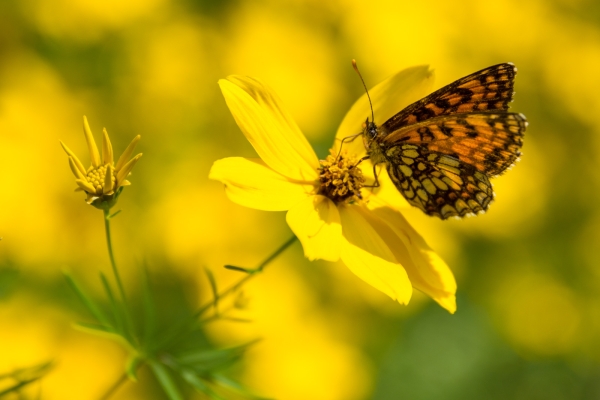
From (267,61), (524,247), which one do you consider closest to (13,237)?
(267,61)

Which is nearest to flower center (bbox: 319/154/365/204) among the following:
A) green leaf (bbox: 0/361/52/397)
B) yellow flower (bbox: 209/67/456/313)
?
yellow flower (bbox: 209/67/456/313)

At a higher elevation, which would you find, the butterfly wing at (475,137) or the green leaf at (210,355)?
the butterfly wing at (475,137)

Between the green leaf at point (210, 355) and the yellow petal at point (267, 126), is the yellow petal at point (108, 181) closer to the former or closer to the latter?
the yellow petal at point (267, 126)

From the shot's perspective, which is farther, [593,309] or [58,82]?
[593,309]

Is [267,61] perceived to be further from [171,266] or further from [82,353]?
[82,353]

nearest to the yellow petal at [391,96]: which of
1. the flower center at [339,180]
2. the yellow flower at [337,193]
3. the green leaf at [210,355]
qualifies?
the yellow flower at [337,193]
